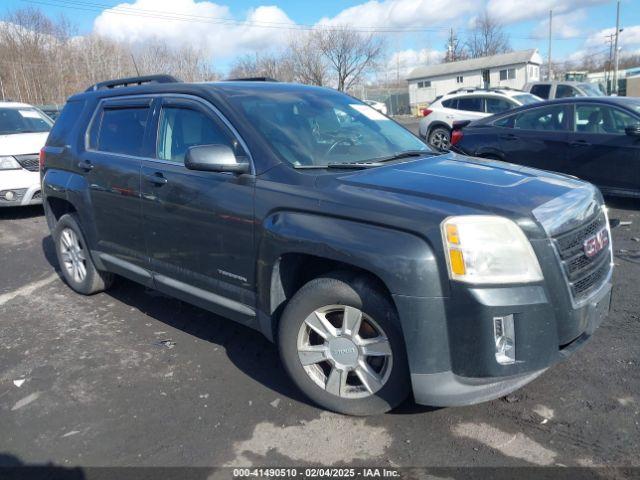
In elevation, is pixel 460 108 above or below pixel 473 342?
below

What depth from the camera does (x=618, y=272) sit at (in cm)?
512

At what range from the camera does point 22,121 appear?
32.3 ft

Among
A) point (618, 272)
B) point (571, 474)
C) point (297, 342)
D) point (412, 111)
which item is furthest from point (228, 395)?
point (412, 111)

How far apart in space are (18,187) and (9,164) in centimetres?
39

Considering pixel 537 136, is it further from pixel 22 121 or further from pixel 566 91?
pixel 566 91

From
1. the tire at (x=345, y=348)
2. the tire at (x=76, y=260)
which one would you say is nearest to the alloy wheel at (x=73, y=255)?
the tire at (x=76, y=260)

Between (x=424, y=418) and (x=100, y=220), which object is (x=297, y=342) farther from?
(x=100, y=220)

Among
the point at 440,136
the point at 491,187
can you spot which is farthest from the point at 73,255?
the point at 440,136

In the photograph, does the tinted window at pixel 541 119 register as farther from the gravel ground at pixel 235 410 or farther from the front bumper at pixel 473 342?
the front bumper at pixel 473 342

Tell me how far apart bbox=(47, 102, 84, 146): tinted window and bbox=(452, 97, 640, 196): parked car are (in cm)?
593

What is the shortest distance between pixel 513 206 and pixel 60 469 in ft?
8.61

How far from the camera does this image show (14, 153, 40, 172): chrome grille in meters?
8.55

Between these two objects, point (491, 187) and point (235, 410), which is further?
point (235, 410)

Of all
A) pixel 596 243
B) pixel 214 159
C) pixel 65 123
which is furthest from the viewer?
pixel 65 123
